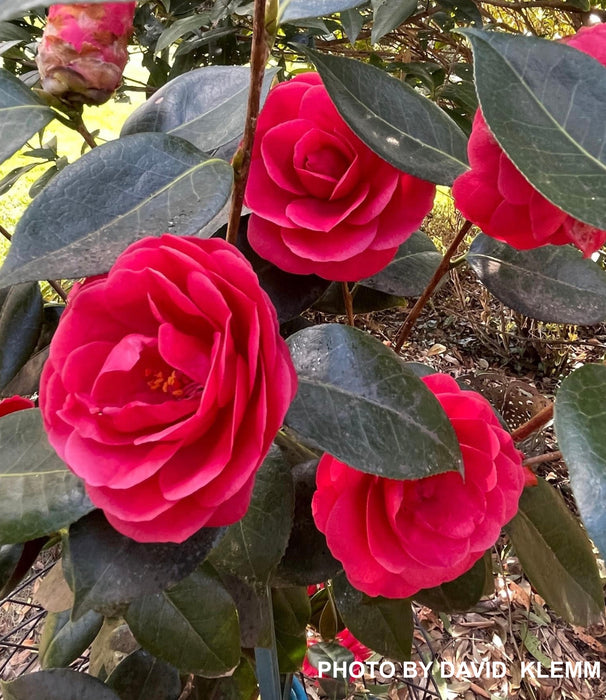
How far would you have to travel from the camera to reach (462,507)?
0.44 metres

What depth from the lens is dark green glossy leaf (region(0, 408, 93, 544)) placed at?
1.20ft

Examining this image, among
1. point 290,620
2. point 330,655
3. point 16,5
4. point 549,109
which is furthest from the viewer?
point 330,655

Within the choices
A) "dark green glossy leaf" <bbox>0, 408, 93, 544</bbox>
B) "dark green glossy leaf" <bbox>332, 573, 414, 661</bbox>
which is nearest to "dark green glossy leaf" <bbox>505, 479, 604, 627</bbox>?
"dark green glossy leaf" <bbox>332, 573, 414, 661</bbox>

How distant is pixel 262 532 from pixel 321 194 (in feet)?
0.86

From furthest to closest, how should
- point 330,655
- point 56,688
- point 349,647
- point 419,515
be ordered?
1. point 349,647
2. point 330,655
3. point 56,688
4. point 419,515

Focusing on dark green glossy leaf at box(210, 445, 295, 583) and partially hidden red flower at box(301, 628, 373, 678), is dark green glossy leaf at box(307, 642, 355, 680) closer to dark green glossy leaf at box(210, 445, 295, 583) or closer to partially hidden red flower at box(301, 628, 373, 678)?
partially hidden red flower at box(301, 628, 373, 678)

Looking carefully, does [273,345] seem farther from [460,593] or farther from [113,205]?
[460,593]

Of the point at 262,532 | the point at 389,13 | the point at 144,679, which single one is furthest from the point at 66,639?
the point at 389,13

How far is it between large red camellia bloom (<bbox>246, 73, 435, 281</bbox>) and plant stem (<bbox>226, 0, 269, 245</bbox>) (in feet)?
0.07

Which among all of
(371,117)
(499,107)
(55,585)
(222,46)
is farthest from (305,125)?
(222,46)

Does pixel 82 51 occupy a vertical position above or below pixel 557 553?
above

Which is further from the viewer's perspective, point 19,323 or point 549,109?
point 19,323

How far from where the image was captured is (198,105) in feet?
1.67

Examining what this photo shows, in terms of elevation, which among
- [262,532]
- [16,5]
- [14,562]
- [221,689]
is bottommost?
[221,689]
